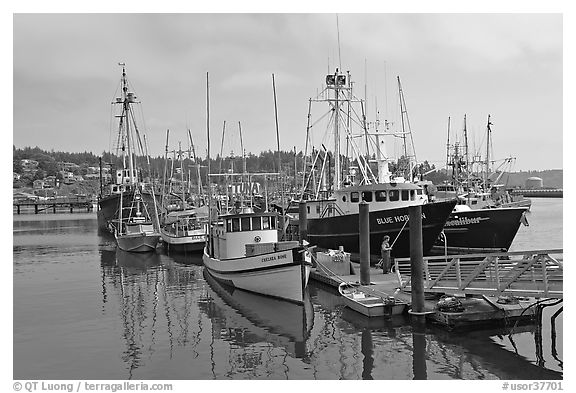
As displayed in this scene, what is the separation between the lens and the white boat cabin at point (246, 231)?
721 inches

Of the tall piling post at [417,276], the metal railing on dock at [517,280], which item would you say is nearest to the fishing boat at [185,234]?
the tall piling post at [417,276]

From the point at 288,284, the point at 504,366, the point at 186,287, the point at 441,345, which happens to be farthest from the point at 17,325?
the point at 504,366

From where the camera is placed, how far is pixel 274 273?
53.2 ft

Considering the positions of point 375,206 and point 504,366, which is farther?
point 375,206

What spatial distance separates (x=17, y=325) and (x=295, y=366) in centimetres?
881

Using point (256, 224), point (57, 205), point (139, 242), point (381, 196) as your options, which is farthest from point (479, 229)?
point (57, 205)

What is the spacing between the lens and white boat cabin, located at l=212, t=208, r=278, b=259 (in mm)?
18312

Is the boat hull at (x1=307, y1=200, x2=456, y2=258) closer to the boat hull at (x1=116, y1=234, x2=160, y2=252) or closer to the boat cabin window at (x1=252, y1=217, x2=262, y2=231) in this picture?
the boat cabin window at (x1=252, y1=217, x2=262, y2=231)

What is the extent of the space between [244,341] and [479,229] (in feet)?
55.5

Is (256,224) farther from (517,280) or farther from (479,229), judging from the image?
(479,229)

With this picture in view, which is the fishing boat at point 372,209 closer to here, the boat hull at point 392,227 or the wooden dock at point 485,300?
the boat hull at point 392,227

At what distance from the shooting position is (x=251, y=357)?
11.0 m

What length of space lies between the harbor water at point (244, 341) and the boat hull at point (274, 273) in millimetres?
370

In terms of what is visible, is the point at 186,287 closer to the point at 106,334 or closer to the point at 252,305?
the point at 252,305
